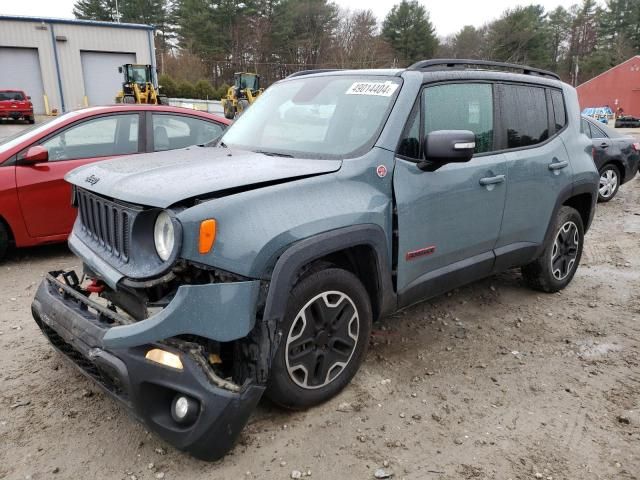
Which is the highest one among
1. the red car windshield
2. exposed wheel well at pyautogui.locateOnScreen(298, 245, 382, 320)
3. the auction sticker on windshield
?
the auction sticker on windshield

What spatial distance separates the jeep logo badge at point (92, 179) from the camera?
9.25 feet

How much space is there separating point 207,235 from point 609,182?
30.6ft

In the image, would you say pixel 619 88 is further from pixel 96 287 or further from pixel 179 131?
pixel 96 287

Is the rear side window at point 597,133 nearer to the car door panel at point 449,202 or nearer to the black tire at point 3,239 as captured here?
the car door panel at point 449,202

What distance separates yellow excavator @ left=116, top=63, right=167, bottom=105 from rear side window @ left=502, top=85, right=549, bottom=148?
23172mm

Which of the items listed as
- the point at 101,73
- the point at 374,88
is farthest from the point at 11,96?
the point at 374,88

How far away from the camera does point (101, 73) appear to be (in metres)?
35.4

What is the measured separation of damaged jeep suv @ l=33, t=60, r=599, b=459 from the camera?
2.30 m

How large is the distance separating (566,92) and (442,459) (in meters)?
3.52

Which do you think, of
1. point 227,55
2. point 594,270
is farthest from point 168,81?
point 594,270

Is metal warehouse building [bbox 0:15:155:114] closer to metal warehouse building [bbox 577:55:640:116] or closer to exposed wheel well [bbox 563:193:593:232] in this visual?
exposed wheel well [bbox 563:193:593:232]

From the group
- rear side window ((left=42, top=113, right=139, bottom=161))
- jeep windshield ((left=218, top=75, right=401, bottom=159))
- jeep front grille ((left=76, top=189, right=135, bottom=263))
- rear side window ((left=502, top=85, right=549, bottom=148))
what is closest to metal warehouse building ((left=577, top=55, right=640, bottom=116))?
rear side window ((left=502, top=85, right=549, bottom=148))

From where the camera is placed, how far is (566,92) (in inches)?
182

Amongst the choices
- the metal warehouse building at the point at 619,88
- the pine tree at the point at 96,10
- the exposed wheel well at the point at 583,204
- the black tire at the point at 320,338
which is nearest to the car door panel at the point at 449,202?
the black tire at the point at 320,338
